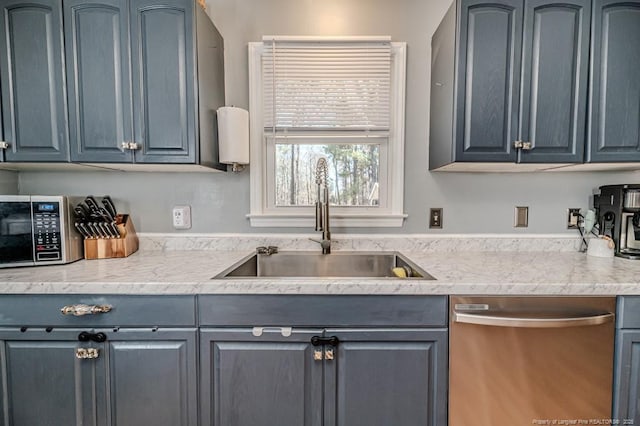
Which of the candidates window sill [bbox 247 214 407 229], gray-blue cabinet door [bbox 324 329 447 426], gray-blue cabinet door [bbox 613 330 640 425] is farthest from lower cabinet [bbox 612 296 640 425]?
window sill [bbox 247 214 407 229]

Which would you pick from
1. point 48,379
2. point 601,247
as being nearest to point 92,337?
point 48,379

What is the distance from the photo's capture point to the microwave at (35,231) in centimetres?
133

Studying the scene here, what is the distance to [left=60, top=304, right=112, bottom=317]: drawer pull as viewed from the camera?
1.10 metres

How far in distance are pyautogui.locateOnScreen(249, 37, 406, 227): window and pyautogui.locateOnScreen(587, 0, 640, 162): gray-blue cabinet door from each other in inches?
33.4

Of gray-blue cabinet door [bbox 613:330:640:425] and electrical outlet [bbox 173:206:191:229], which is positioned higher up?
electrical outlet [bbox 173:206:191:229]

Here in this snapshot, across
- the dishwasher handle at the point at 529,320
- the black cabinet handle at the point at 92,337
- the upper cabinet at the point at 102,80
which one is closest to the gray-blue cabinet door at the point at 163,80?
the upper cabinet at the point at 102,80

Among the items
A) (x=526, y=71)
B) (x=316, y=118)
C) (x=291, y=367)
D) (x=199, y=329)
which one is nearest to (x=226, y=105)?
(x=316, y=118)

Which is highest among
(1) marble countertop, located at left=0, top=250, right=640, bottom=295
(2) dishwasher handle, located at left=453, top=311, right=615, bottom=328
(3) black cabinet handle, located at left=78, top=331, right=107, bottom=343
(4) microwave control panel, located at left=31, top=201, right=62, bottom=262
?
(4) microwave control panel, located at left=31, top=201, right=62, bottom=262

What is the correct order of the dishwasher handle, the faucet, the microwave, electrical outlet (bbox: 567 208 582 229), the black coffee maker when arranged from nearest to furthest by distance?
1. the dishwasher handle
2. the microwave
3. the black coffee maker
4. the faucet
5. electrical outlet (bbox: 567 208 582 229)

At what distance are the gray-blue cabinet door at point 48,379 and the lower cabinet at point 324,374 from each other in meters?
0.43

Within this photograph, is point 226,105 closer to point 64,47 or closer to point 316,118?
point 316,118

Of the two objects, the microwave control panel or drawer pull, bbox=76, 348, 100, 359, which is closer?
drawer pull, bbox=76, 348, 100, 359

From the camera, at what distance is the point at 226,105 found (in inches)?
68.7

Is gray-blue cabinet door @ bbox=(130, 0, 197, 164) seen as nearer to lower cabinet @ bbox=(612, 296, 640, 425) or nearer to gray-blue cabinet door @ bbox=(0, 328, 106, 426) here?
gray-blue cabinet door @ bbox=(0, 328, 106, 426)
